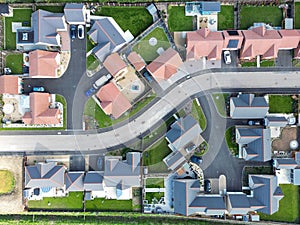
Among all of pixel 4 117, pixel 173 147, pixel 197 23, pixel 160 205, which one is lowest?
pixel 160 205

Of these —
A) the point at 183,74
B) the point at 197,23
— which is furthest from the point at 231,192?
the point at 197,23

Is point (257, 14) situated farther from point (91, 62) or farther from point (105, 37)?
point (91, 62)

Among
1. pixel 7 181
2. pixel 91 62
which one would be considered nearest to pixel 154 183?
pixel 91 62

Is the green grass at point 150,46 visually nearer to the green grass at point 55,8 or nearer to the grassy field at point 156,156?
the green grass at point 55,8

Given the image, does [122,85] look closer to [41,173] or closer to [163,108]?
[163,108]

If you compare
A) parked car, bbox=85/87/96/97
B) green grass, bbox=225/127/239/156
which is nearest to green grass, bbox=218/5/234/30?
green grass, bbox=225/127/239/156

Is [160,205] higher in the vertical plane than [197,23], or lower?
lower
